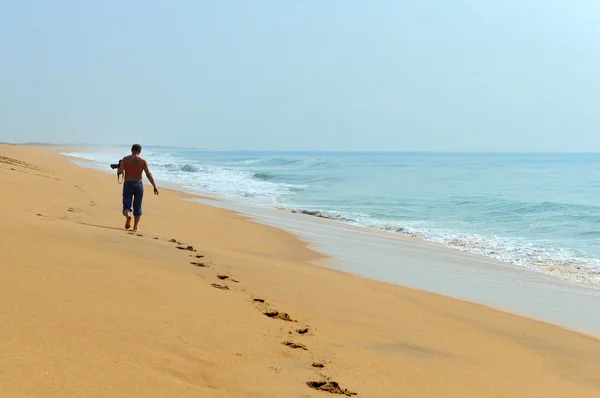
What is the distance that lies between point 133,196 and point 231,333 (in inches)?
226

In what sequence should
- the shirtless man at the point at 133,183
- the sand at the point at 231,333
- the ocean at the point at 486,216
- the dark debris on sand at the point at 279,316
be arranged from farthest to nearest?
the ocean at the point at 486,216 < the shirtless man at the point at 133,183 < the dark debris on sand at the point at 279,316 < the sand at the point at 231,333

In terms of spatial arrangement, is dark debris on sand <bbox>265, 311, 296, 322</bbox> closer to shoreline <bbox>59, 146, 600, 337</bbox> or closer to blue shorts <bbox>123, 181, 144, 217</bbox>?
shoreline <bbox>59, 146, 600, 337</bbox>

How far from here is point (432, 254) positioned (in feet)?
36.8

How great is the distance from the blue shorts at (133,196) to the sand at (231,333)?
1704 mm

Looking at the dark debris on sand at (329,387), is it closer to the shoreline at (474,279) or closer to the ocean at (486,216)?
the shoreline at (474,279)

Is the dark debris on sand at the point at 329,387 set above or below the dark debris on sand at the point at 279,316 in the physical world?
below

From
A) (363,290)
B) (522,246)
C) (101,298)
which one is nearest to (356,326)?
(363,290)

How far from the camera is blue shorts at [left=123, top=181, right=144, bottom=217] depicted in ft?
30.2

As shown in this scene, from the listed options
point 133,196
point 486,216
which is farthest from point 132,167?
point 486,216

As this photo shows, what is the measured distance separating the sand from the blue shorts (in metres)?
1.70

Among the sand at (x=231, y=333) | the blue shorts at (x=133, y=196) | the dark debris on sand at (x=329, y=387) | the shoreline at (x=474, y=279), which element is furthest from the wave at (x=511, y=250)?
the dark debris on sand at (x=329, y=387)

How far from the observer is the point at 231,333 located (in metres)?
4.14

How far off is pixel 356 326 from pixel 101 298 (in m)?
2.25

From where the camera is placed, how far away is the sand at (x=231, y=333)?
10.0 feet
